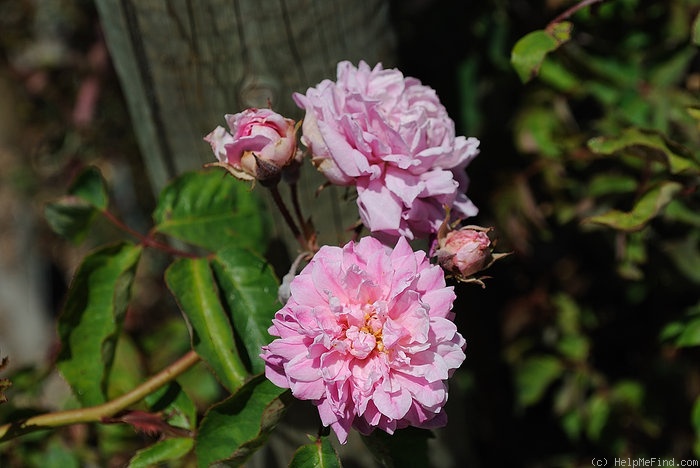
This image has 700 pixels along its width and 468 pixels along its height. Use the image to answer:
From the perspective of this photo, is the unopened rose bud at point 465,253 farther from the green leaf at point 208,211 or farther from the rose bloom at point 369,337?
the green leaf at point 208,211

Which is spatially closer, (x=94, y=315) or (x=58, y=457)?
(x=94, y=315)

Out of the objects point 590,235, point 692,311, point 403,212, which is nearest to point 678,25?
point 590,235

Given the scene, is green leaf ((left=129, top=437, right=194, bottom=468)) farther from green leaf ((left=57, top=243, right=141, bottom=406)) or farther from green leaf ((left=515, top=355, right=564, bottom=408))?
green leaf ((left=515, top=355, right=564, bottom=408))

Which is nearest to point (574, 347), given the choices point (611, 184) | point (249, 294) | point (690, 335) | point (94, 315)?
point (611, 184)

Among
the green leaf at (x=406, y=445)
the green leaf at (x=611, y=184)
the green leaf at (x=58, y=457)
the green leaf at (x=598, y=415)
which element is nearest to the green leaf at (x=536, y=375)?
the green leaf at (x=598, y=415)

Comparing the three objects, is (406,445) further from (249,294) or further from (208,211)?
(208,211)

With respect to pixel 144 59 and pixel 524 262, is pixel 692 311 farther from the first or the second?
pixel 144 59

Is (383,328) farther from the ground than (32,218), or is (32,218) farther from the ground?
(383,328)
